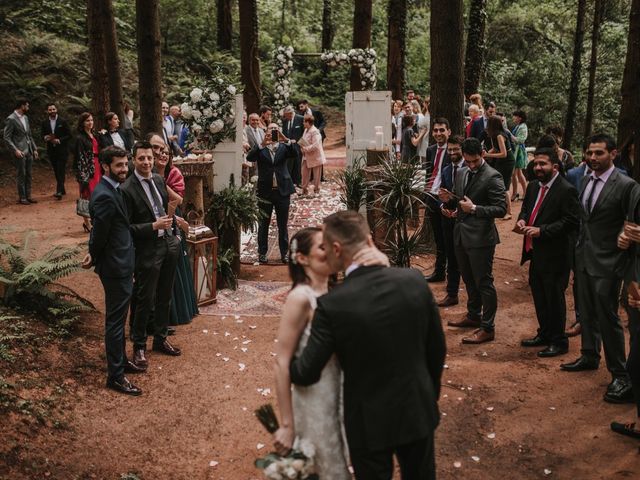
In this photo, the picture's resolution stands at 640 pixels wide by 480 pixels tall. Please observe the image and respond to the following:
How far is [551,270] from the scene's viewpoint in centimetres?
727

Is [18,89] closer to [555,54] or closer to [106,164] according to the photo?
[106,164]

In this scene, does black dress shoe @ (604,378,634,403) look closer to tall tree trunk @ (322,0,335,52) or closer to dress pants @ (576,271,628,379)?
dress pants @ (576,271,628,379)

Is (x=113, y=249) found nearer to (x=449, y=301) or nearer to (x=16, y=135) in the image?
(x=449, y=301)

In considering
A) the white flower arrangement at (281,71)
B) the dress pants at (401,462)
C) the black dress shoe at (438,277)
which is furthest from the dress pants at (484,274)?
the white flower arrangement at (281,71)

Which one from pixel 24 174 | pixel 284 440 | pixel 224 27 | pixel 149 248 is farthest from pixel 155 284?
pixel 224 27

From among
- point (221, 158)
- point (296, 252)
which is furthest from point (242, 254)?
point (296, 252)

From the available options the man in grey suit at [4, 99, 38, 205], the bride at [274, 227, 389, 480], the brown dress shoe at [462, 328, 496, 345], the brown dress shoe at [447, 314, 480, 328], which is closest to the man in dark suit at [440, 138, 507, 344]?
the brown dress shoe at [462, 328, 496, 345]

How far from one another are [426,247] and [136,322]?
169 inches

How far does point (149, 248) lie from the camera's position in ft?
22.6

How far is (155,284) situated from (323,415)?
3936 millimetres

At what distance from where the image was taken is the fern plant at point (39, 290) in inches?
305

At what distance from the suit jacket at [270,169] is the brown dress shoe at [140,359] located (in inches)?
183

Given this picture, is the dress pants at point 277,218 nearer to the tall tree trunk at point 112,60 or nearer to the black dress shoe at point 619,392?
the tall tree trunk at point 112,60

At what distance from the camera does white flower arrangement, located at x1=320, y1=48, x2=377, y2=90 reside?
19.7m
